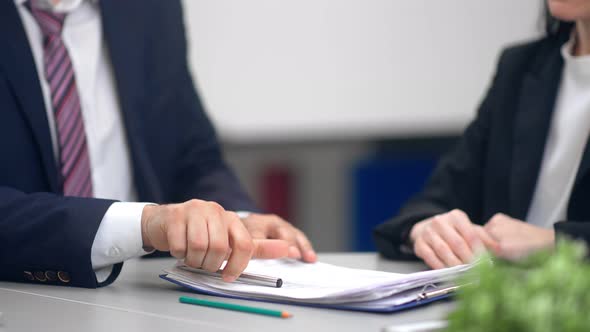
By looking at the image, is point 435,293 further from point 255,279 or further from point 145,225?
point 145,225

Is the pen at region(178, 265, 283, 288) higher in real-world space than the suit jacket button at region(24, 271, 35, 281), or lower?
higher

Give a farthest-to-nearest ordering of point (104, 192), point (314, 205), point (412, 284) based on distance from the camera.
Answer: point (314, 205), point (104, 192), point (412, 284)

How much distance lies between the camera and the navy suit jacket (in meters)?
1.17

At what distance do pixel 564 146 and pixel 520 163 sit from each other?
95 mm

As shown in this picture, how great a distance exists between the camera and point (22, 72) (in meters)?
1.47

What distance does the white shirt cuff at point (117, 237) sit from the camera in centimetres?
115

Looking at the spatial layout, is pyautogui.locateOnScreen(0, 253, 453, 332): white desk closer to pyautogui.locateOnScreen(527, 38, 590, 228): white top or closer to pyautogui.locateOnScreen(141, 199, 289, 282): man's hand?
pyautogui.locateOnScreen(141, 199, 289, 282): man's hand

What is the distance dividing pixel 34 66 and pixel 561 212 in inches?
42.9

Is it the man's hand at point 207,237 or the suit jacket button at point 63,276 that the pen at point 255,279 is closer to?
the man's hand at point 207,237

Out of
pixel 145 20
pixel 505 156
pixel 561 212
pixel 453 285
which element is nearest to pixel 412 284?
pixel 453 285

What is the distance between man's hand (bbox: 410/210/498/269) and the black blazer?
0.16m

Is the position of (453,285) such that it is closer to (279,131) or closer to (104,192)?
(104,192)

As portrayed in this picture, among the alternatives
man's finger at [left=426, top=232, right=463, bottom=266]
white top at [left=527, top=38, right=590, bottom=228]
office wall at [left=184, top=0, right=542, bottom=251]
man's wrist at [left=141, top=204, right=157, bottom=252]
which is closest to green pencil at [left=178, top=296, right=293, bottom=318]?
man's wrist at [left=141, top=204, right=157, bottom=252]

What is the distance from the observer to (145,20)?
1.86 metres
